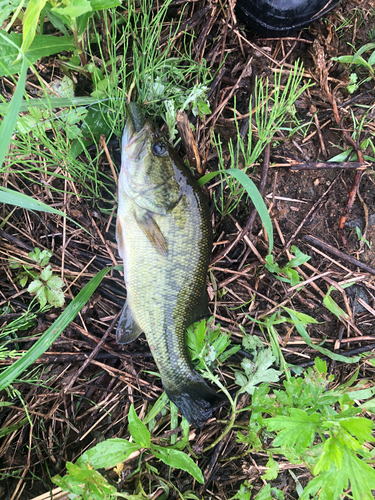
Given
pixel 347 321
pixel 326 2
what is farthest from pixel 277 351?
pixel 326 2

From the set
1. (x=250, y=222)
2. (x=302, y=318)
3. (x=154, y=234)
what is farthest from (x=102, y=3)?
(x=302, y=318)

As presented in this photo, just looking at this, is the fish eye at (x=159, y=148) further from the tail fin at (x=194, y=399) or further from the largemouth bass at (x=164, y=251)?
the tail fin at (x=194, y=399)

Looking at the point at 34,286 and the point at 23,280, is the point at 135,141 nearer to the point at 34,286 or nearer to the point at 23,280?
the point at 34,286

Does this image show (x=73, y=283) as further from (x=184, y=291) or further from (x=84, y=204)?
(x=184, y=291)

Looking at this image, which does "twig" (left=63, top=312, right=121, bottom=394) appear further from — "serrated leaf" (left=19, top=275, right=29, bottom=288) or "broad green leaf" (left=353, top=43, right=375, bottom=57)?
"broad green leaf" (left=353, top=43, right=375, bottom=57)

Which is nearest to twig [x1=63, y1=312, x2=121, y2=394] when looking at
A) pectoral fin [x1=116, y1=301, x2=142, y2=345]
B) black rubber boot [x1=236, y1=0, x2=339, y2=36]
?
pectoral fin [x1=116, y1=301, x2=142, y2=345]

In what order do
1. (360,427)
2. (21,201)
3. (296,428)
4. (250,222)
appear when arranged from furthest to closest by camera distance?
(250,222), (21,201), (296,428), (360,427)
